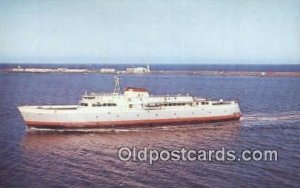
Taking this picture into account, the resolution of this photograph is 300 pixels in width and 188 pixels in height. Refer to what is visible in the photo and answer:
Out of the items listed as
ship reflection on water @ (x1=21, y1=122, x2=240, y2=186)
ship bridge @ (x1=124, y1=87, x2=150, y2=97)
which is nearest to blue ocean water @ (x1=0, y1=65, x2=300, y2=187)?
ship reflection on water @ (x1=21, y1=122, x2=240, y2=186)

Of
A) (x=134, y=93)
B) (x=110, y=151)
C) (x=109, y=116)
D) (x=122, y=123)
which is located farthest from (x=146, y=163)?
(x=134, y=93)

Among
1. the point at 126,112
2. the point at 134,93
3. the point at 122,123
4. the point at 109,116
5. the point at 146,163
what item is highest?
the point at 134,93

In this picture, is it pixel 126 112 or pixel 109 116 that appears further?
pixel 126 112

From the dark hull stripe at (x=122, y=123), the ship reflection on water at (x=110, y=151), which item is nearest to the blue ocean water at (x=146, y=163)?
the ship reflection on water at (x=110, y=151)

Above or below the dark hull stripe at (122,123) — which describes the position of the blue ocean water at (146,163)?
below

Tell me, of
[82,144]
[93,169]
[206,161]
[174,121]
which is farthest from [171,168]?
[174,121]

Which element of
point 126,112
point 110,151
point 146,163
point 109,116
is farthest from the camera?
point 126,112

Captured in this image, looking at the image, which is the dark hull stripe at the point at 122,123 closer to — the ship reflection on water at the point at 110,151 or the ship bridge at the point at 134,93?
the ship reflection on water at the point at 110,151

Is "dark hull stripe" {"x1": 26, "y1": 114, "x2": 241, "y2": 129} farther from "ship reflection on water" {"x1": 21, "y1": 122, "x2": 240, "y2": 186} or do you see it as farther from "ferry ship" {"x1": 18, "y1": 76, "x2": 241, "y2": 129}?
"ship reflection on water" {"x1": 21, "y1": 122, "x2": 240, "y2": 186}

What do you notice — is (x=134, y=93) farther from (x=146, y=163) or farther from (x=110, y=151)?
(x=146, y=163)
